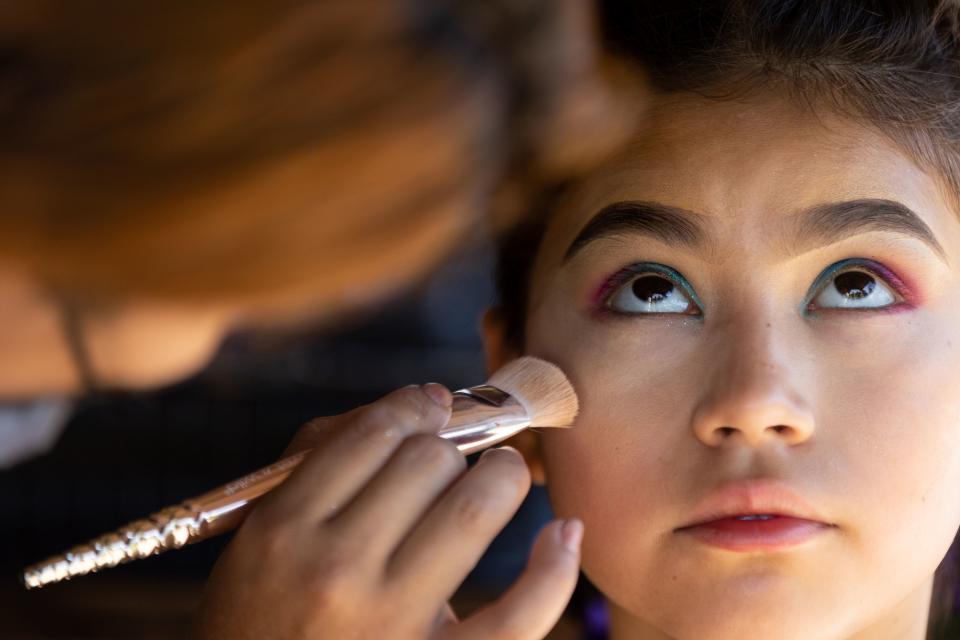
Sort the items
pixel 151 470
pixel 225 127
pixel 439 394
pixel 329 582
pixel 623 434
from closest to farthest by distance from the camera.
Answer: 1. pixel 225 127
2. pixel 329 582
3. pixel 439 394
4. pixel 623 434
5. pixel 151 470

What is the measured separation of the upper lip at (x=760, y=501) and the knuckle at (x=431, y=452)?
20 cm

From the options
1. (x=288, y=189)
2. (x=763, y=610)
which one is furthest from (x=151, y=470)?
(x=288, y=189)

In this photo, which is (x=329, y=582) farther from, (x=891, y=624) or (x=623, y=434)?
(x=891, y=624)

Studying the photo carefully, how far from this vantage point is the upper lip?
2.65ft

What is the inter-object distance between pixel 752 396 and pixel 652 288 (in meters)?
0.14

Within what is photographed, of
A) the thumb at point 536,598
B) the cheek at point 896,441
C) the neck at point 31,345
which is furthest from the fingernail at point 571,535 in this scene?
the neck at point 31,345

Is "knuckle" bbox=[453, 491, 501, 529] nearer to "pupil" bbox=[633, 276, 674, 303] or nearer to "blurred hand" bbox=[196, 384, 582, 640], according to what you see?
"blurred hand" bbox=[196, 384, 582, 640]

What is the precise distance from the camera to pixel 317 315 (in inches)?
26.0

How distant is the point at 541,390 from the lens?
2.90 feet

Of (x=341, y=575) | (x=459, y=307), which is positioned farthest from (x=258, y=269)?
(x=459, y=307)

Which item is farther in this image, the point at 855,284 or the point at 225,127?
the point at 855,284

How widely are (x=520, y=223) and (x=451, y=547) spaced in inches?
15.6

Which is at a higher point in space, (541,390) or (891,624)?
(541,390)

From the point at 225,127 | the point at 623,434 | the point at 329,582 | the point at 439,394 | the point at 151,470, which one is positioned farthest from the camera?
the point at 151,470
